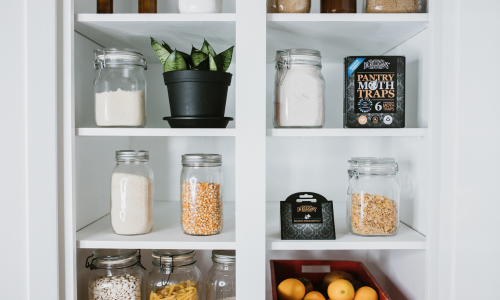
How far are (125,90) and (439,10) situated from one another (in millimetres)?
900

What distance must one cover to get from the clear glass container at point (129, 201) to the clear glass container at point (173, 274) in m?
0.13

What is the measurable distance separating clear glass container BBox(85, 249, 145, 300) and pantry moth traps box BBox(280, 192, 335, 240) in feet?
1.60

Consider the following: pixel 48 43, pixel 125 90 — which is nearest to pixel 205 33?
pixel 125 90

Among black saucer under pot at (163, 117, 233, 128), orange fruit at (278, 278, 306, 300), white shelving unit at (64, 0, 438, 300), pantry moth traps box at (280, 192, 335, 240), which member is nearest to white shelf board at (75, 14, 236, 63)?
white shelving unit at (64, 0, 438, 300)

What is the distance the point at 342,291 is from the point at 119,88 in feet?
3.01

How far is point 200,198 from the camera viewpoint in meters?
1.00

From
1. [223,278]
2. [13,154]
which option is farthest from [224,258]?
[13,154]

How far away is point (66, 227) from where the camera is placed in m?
0.94

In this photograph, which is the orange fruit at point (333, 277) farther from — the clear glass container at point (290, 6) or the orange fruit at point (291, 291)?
the clear glass container at point (290, 6)

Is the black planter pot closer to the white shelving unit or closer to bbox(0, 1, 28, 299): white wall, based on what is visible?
the white shelving unit

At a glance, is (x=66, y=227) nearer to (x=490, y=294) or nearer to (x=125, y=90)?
(x=125, y=90)

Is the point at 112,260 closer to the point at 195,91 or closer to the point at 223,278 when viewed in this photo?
the point at 223,278

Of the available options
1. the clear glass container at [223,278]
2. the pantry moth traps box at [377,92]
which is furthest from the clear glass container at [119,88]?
the pantry moth traps box at [377,92]

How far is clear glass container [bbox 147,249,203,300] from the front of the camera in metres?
1.07
